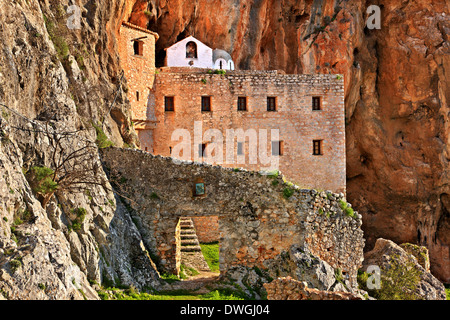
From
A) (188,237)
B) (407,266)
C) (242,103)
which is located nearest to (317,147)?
(242,103)

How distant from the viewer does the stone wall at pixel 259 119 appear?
28.8 m

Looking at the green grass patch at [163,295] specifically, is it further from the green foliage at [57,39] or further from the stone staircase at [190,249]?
the green foliage at [57,39]

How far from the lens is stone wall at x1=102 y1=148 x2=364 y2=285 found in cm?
1909

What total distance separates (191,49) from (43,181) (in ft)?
62.9

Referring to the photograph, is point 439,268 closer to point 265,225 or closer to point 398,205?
point 398,205

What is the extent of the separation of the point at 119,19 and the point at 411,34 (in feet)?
65.3

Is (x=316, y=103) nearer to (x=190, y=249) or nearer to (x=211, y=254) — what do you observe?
(x=211, y=254)

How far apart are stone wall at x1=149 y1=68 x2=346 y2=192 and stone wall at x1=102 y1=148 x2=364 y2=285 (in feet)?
29.1

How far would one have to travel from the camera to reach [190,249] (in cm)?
2414

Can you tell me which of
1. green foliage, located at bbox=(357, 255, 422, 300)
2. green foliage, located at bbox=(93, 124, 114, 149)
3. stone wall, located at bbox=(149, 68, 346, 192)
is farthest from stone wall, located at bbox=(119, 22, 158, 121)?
green foliage, located at bbox=(357, 255, 422, 300)

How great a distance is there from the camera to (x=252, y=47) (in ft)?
115
